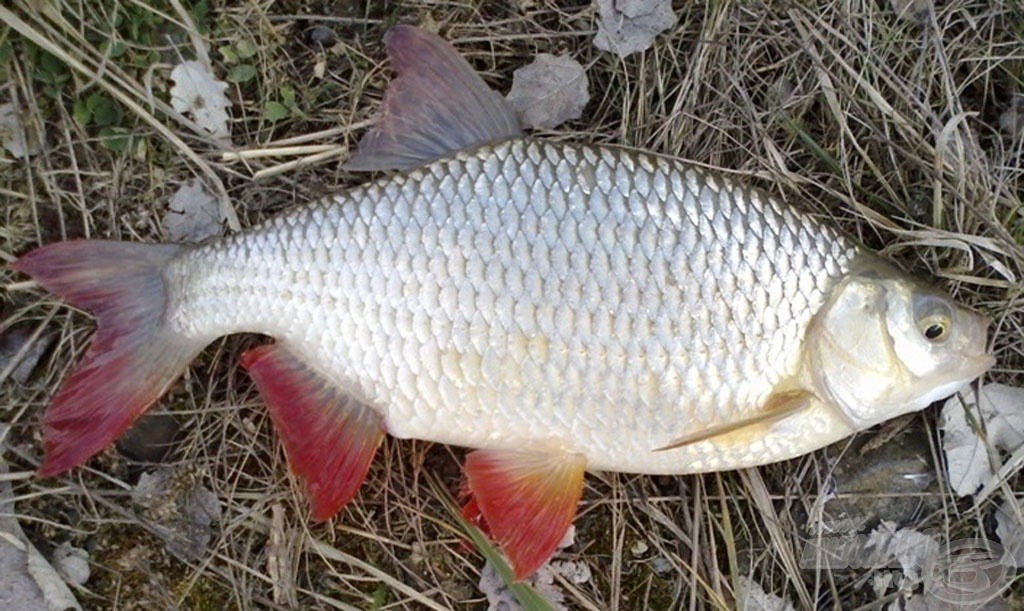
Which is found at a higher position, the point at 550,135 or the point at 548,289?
the point at 550,135

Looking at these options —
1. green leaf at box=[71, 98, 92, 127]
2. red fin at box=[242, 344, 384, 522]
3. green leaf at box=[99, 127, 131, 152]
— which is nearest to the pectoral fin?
red fin at box=[242, 344, 384, 522]

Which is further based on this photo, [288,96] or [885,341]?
[288,96]

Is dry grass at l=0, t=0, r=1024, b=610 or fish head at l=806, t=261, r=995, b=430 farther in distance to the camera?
dry grass at l=0, t=0, r=1024, b=610

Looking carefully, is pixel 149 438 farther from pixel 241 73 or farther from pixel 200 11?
pixel 200 11

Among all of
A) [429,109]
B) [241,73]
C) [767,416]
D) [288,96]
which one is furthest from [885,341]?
[241,73]

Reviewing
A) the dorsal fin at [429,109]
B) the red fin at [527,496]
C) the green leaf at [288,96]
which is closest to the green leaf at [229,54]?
the green leaf at [288,96]

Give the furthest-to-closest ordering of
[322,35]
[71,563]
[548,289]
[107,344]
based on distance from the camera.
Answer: [322,35], [71,563], [107,344], [548,289]

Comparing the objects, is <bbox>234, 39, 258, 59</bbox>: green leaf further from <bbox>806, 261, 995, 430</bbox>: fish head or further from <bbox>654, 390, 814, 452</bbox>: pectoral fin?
<bbox>806, 261, 995, 430</bbox>: fish head
